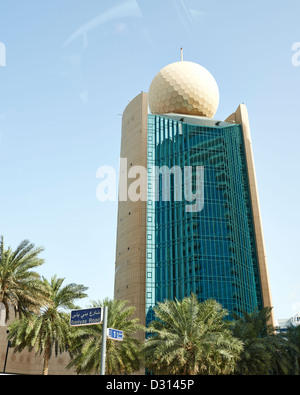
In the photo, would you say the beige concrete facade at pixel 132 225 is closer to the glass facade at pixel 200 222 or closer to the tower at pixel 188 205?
the tower at pixel 188 205

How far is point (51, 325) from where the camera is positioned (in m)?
34.0

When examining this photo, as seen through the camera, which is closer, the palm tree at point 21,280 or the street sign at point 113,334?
the street sign at point 113,334

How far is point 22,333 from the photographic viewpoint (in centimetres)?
3400

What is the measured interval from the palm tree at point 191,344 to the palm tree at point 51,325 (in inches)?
304

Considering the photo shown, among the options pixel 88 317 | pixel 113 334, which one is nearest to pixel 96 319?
pixel 88 317

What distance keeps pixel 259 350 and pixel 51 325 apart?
55.9ft

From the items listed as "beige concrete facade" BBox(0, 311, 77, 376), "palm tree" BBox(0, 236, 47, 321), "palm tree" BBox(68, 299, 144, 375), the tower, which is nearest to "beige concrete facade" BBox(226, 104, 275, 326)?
the tower

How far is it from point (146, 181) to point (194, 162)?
7920 millimetres

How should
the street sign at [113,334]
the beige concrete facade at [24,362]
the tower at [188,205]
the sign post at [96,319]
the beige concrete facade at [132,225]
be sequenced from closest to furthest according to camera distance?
the sign post at [96,319] → the street sign at [113,334] → the beige concrete facade at [24,362] → the tower at [188,205] → the beige concrete facade at [132,225]

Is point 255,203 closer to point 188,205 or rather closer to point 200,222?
point 200,222

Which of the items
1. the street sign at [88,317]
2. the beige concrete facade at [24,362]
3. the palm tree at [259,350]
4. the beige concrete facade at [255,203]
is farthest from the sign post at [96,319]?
the beige concrete facade at [255,203]

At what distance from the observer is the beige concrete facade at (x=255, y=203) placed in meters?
60.9
